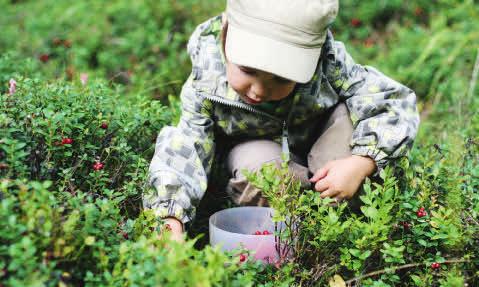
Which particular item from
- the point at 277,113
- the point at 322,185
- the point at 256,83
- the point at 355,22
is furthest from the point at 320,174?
the point at 355,22

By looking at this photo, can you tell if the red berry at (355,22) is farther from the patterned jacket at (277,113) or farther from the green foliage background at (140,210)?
the patterned jacket at (277,113)

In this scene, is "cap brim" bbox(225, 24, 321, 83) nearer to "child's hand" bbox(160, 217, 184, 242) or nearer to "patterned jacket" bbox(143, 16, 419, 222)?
"patterned jacket" bbox(143, 16, 419, 222)

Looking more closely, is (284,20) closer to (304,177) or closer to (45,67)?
(304,177)

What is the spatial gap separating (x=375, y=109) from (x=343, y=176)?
43 centimetres

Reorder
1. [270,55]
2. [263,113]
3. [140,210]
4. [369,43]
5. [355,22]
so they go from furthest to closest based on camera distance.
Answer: [355,22], [369,43], [263,113], [140,210], [270,55]

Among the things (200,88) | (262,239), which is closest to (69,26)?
(200,88)

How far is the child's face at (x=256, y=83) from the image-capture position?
2387mm

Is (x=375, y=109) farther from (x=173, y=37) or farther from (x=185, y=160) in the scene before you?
(x=173, y=37)

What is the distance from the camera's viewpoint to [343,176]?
101 inches

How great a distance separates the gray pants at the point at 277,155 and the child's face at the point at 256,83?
409 mm

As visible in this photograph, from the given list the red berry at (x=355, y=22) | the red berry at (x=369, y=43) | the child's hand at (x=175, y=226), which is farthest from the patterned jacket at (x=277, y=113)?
the red berry at (x=355, y=22)

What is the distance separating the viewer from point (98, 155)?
100 inches

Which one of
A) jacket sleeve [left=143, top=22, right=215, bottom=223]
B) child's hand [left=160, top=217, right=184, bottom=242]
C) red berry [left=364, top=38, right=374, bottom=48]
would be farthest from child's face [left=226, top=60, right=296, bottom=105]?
red berry [left=364, top=38, right=374, bottom=48]

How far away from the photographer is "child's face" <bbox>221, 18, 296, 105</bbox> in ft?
7.83
